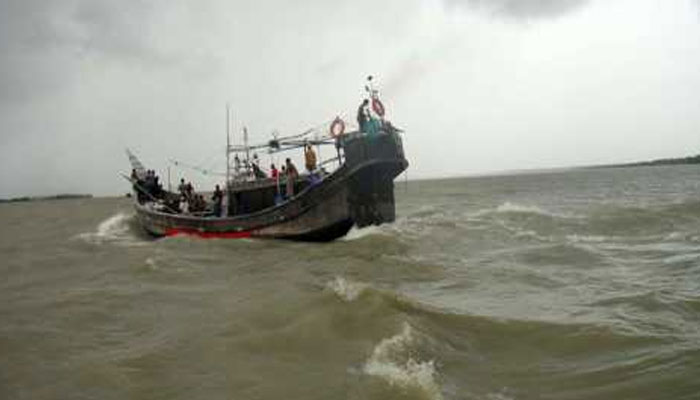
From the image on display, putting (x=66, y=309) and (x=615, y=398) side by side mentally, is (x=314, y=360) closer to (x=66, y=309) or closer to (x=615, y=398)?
(x=615, y=398)

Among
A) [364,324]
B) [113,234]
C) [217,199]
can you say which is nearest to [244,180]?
[217,199]

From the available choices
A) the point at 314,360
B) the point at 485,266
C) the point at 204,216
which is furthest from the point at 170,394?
the point at 204,216

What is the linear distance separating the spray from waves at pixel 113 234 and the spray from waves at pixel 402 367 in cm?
1890

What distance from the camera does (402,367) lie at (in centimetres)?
751

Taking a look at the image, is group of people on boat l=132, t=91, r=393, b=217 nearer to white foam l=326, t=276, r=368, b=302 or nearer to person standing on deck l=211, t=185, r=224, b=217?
person standing on deck l=211, t=185, r=224, b=217

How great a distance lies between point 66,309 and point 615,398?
9.24 metres

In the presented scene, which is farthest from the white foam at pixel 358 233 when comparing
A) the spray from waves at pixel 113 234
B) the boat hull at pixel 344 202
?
the spray from waves at pixel 113 234

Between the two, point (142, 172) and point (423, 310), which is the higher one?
point (142, 172)

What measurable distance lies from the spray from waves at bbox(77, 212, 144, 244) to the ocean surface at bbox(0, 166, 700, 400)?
7245mm

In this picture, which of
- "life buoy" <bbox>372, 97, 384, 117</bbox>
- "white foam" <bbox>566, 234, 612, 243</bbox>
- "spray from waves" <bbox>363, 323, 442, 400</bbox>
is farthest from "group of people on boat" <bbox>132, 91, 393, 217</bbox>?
"spray from waves" <bbox>363, 323, 442, 400</bbox>

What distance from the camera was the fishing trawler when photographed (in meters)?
20.7

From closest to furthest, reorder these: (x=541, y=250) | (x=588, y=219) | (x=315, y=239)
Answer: (x=541, y=250)
(x=315, y=239)
(x=588, y=219)

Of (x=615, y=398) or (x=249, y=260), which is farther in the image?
(x=249, y=260)

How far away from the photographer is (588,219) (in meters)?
27.8
